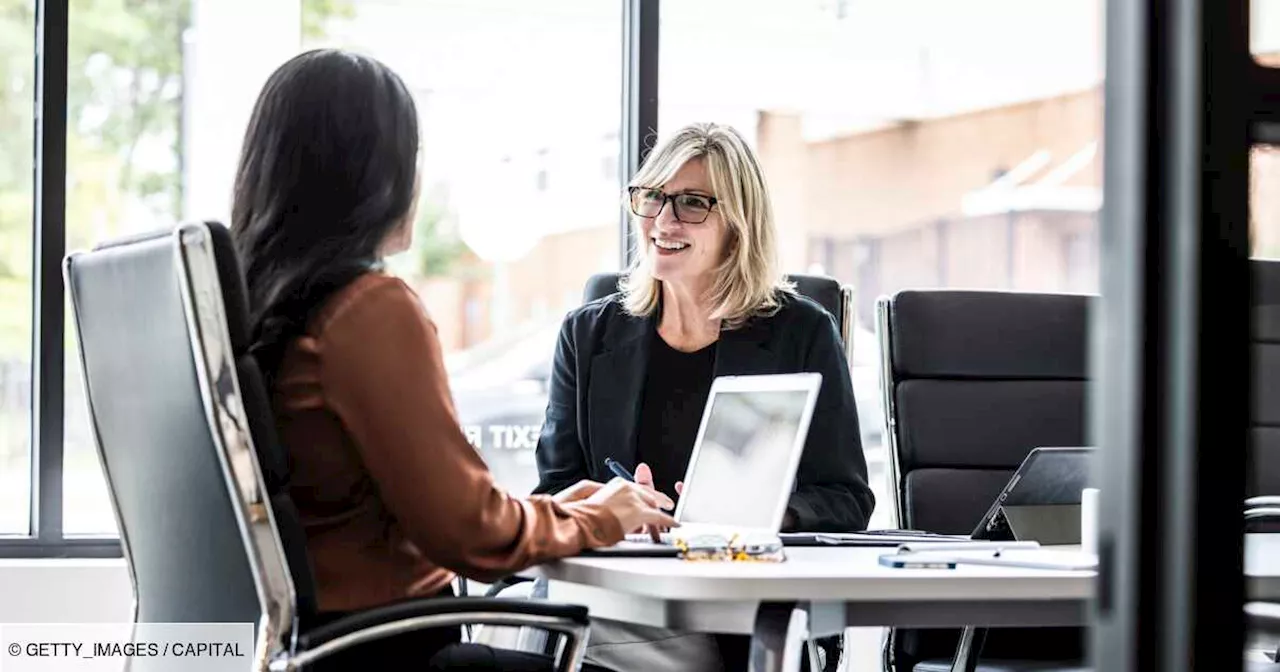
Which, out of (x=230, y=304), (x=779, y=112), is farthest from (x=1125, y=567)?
(x=779, y=112)

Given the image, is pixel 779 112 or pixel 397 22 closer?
pixel 397 22

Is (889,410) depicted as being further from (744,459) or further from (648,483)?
(744,459)

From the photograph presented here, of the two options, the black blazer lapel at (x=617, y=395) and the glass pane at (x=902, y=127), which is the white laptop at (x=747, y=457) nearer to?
the black blazer lapel at (x=617, y=395)

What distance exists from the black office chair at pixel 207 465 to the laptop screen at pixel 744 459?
1.11ft

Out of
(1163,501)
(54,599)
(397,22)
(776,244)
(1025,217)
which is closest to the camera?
(1163,501)

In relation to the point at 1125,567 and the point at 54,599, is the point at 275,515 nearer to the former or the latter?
the point at 1125,567

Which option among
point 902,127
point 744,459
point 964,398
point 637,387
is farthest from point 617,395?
point 902,127

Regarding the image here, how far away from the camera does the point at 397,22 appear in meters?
3.84

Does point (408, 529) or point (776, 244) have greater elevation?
point (776, 244)

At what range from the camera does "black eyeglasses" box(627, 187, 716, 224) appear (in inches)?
110

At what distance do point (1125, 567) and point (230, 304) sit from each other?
1177mm

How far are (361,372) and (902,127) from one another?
2839 mm

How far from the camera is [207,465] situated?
5.32ft

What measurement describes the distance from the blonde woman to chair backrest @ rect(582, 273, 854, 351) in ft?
0.35
